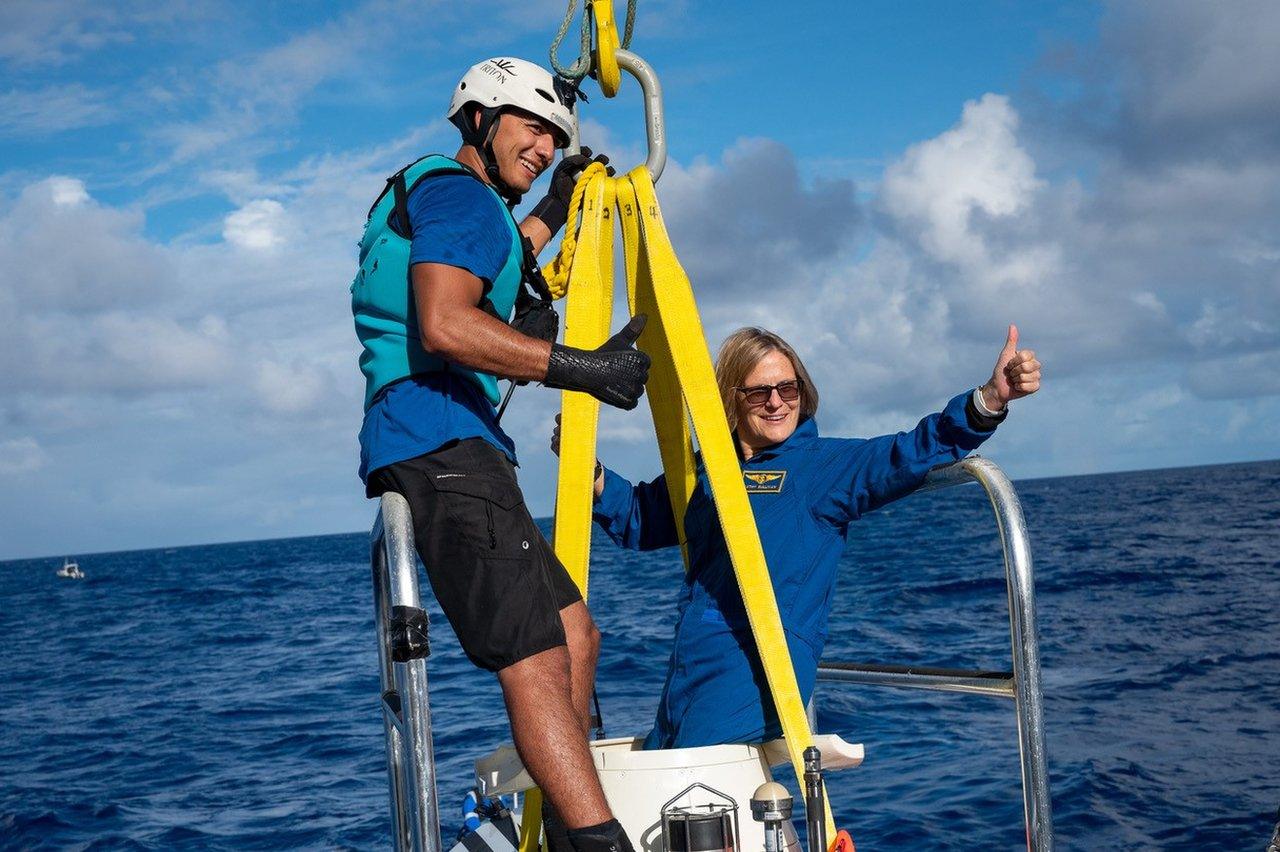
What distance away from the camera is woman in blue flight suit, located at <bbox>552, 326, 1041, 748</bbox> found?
347 centimetres

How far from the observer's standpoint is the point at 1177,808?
859 cm

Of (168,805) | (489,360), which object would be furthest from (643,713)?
(489,360)

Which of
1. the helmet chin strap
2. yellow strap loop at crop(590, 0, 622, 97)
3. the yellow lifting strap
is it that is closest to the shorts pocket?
the yellow lifting strap

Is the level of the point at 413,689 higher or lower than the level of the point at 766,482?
lower

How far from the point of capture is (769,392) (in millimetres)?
3973

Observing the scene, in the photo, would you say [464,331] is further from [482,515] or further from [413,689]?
[413,689]

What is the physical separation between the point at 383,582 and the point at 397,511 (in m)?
0.31

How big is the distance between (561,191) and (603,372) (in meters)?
1.06

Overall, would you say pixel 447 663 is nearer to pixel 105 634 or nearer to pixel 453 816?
pixel 453 816

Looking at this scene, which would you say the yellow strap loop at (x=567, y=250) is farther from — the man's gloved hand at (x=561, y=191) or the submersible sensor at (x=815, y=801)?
the submersible sensor at (x=815, y=801)

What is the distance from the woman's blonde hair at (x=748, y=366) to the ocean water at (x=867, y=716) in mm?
4811

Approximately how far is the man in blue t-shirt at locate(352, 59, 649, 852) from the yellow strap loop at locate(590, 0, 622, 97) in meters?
0.67

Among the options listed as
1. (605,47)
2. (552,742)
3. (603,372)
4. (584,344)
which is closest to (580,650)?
(552,742)

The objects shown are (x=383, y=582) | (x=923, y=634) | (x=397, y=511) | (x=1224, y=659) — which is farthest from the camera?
(x=923, y=634)
